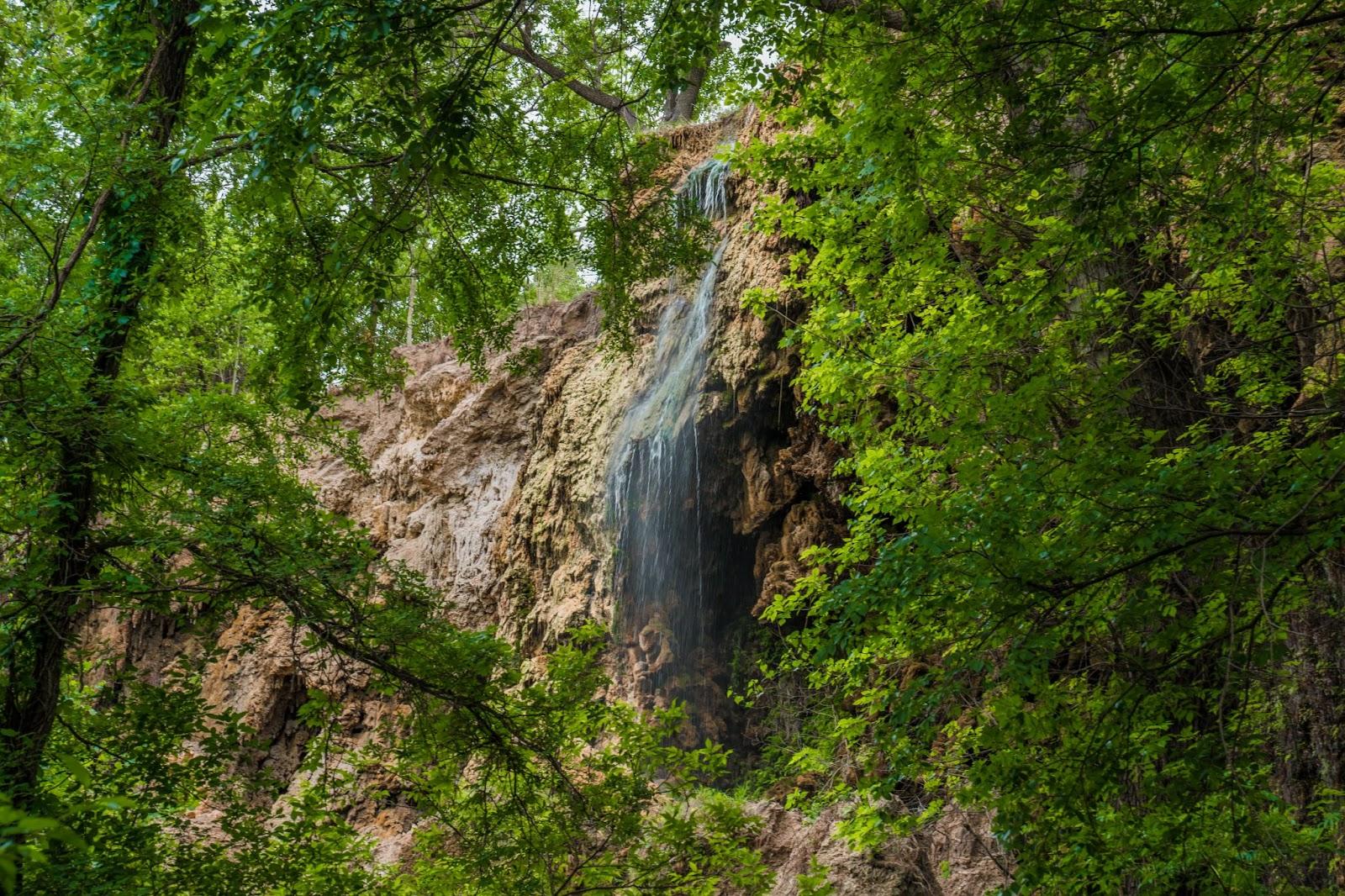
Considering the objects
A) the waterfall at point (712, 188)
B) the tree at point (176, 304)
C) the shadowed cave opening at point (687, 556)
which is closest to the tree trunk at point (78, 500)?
the tree at point (176, 304)

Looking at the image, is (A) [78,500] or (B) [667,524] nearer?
(A) [78,500]

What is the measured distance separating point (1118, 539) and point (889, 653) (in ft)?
8.25

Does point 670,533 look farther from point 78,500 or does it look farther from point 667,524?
point 78,500

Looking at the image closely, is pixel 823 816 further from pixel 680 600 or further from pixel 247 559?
pixel 247 559

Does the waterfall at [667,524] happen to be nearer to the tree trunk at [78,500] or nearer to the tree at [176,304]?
the tree at [176,304]

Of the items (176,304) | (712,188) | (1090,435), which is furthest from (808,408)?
(712,188)

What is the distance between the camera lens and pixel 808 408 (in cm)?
752

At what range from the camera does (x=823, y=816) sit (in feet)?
31.5

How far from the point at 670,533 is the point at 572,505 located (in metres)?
2.24

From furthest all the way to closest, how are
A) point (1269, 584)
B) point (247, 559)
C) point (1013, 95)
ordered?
point (247, 559) → point (1269, 584) → point (1013, 95)

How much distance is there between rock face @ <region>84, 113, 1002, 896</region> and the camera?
12.2 meters

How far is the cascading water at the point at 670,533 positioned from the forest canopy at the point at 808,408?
5.78 m

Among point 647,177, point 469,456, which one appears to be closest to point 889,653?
point 647,177

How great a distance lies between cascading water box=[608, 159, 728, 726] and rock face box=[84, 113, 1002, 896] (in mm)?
77
